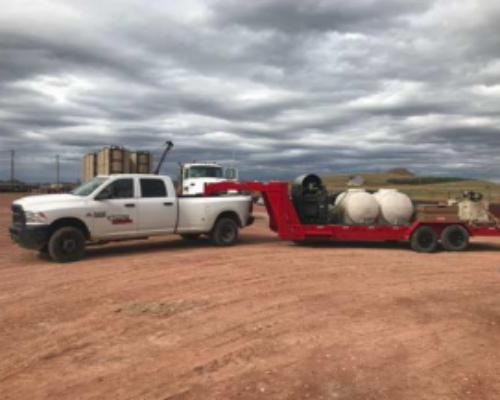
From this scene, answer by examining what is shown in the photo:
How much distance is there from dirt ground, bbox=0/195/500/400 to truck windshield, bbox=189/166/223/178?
988cm

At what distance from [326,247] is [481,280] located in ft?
16.1

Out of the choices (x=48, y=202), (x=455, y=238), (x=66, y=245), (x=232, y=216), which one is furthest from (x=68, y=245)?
(x=455, y=238)

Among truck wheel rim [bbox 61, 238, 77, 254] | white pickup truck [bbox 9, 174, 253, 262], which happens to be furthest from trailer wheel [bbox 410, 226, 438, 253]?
truck wheel rim [bbox 61, 238, 77, 254]

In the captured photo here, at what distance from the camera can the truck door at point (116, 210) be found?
11.8 metres

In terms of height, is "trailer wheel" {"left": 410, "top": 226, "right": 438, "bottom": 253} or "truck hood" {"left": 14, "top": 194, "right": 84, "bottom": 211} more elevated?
"truck hood" {"left": 14, "top": 194, "right": 84, "bottom": 211}

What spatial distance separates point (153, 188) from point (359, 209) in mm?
5424

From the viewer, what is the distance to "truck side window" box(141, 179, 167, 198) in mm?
12805

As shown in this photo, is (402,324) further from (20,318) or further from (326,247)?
(326,247)

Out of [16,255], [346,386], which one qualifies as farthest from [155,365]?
[16,255]

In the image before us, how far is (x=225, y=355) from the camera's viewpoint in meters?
5.57

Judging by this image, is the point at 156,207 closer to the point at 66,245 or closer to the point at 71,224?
the point at 71,224

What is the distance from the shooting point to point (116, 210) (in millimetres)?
12078

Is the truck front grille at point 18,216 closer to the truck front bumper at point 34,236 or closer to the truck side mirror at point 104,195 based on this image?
the truck front bumper at point 34,236

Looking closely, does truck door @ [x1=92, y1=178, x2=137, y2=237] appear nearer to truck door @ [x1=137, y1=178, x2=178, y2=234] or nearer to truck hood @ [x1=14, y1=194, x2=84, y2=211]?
truck door @ [x1=137, y1=178, x2=178, y2=234]
